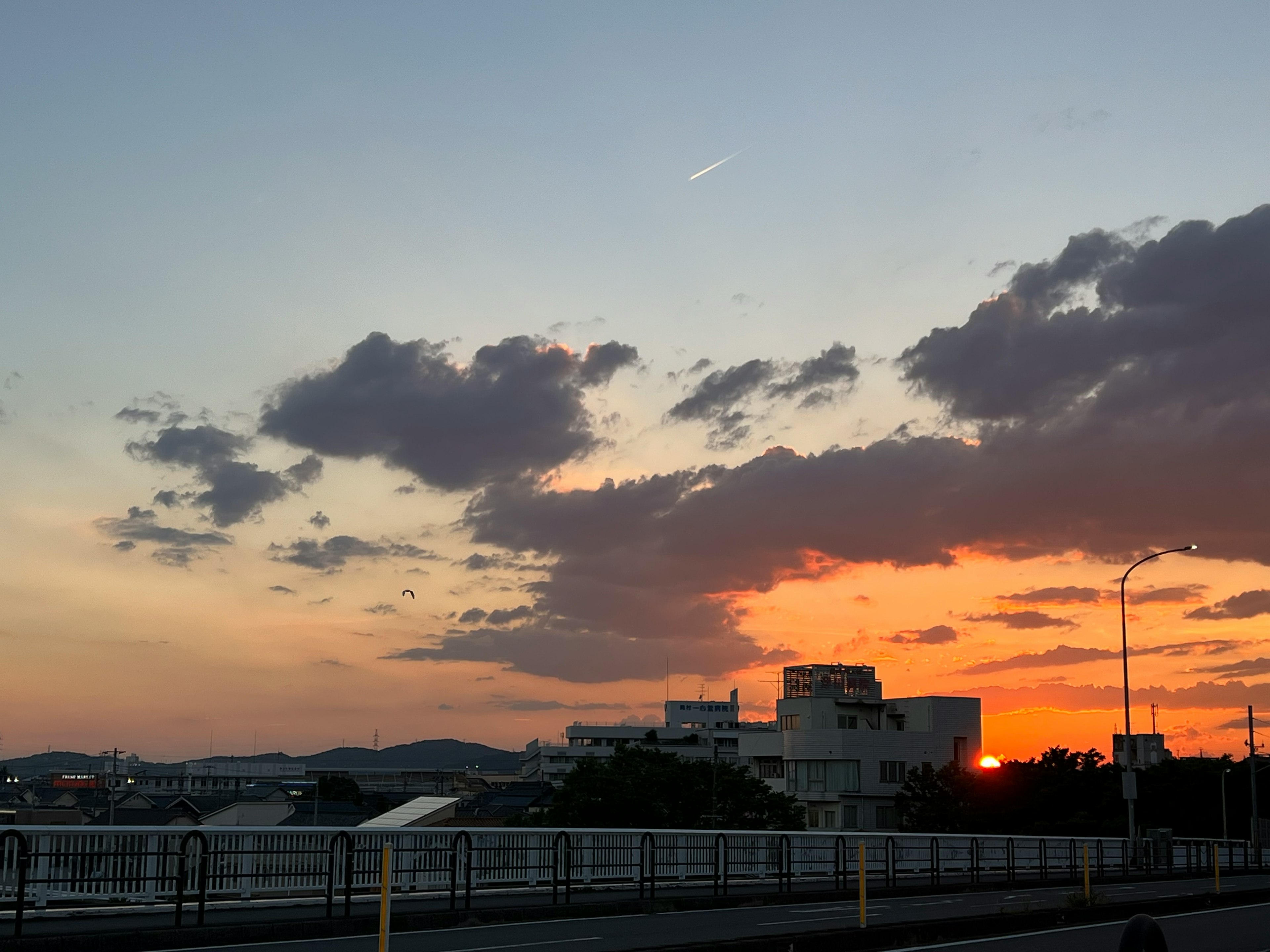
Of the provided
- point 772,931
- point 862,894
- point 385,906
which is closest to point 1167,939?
point 862,894

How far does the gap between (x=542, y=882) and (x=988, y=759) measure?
57.3 ft

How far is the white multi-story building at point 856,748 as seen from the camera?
314ft

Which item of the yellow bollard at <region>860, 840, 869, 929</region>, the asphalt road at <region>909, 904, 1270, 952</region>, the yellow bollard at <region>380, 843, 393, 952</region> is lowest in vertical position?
the asphalt road at <region>909, 904, 1270, 952</region>

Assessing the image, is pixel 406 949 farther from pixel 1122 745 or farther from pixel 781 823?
pixel 1122 745

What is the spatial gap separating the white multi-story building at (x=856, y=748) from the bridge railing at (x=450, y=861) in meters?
57.5

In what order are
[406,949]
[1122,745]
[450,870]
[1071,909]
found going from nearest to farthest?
[406,949], [450,870], [1071,909], [1122,745]

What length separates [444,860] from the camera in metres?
22.6

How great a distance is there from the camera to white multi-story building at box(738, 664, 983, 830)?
95625 mm

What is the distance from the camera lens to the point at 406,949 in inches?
653

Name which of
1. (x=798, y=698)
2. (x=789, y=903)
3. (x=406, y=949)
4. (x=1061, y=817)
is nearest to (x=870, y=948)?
(x=406, y=949)

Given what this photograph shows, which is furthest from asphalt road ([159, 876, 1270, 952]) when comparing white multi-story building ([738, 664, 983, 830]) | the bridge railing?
white multi-story building ([738, 664, 983, 830])

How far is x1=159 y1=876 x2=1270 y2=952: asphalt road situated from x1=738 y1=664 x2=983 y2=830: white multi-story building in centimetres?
6529

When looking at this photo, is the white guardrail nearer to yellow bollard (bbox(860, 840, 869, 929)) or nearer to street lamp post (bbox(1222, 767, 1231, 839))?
yellow bollard (bbox(860, 840, 869, 929))

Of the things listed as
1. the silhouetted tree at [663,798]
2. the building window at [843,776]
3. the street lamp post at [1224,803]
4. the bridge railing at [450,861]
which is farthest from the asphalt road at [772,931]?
the building window at [843,776]
